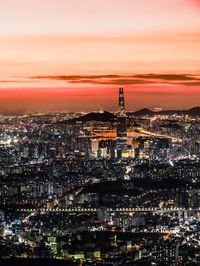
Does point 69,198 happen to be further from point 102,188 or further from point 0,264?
point 0,264

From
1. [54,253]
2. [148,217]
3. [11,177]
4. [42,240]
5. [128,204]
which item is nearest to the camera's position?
[54,253]

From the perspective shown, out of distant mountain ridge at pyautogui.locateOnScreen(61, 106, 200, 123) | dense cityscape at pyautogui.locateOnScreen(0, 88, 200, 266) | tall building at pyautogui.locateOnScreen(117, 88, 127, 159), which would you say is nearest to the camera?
dense cityscape at pyautogui.locateOnScreen(0, 88, 200, 266)

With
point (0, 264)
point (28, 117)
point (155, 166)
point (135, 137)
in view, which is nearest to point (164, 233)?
point (0, 264)

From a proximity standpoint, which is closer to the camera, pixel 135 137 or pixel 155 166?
pixel 155 166

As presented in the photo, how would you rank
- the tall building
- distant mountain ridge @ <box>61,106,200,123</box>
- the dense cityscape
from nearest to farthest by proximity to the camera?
the dense cityscape
the tall building
distant mountain ridge @ <box>61,106,200,123</box>

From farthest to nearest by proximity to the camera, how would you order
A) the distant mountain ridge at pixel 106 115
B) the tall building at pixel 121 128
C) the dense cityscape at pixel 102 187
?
the distant mountain ridge at pixel 106 115
the tall building at pixel 121 128
the dense cityscape at pixel 102 187

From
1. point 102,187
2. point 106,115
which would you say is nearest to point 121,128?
point 106,115
